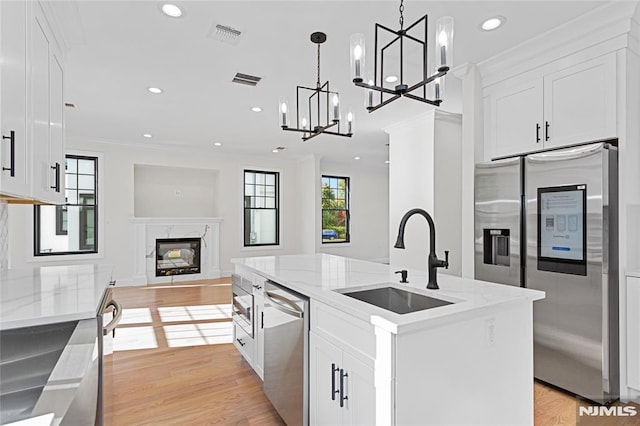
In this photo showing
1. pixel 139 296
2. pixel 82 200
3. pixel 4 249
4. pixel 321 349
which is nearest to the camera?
pixel 321 349

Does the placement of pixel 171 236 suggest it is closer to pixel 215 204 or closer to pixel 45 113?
pixel 215 204

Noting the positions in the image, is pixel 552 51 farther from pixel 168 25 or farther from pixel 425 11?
pixel 168 25

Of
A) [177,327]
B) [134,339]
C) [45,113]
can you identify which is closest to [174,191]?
[177,327]

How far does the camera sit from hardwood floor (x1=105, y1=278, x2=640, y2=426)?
7.38 ft

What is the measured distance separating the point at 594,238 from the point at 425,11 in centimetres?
190

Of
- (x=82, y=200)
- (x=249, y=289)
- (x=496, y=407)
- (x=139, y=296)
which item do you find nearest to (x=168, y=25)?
(x=249, y=289)

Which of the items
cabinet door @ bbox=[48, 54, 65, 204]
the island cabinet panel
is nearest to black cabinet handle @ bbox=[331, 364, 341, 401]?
the island cabinet panel

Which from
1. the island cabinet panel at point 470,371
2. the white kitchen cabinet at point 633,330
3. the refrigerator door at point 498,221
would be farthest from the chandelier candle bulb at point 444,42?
the white kitchen cabinet at point 633,330

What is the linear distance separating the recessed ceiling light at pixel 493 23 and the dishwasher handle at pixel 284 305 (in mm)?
2357

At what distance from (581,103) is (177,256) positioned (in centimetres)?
675

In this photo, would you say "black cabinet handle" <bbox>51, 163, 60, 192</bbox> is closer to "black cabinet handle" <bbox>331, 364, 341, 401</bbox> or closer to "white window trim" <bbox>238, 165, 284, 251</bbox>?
"black cabinet handle" <bbox>331, 364, 341, 401</bbox>

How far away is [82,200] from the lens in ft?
20.5

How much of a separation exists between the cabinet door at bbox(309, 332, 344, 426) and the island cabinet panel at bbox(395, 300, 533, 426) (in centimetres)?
37

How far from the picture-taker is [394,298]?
2.00 metres
